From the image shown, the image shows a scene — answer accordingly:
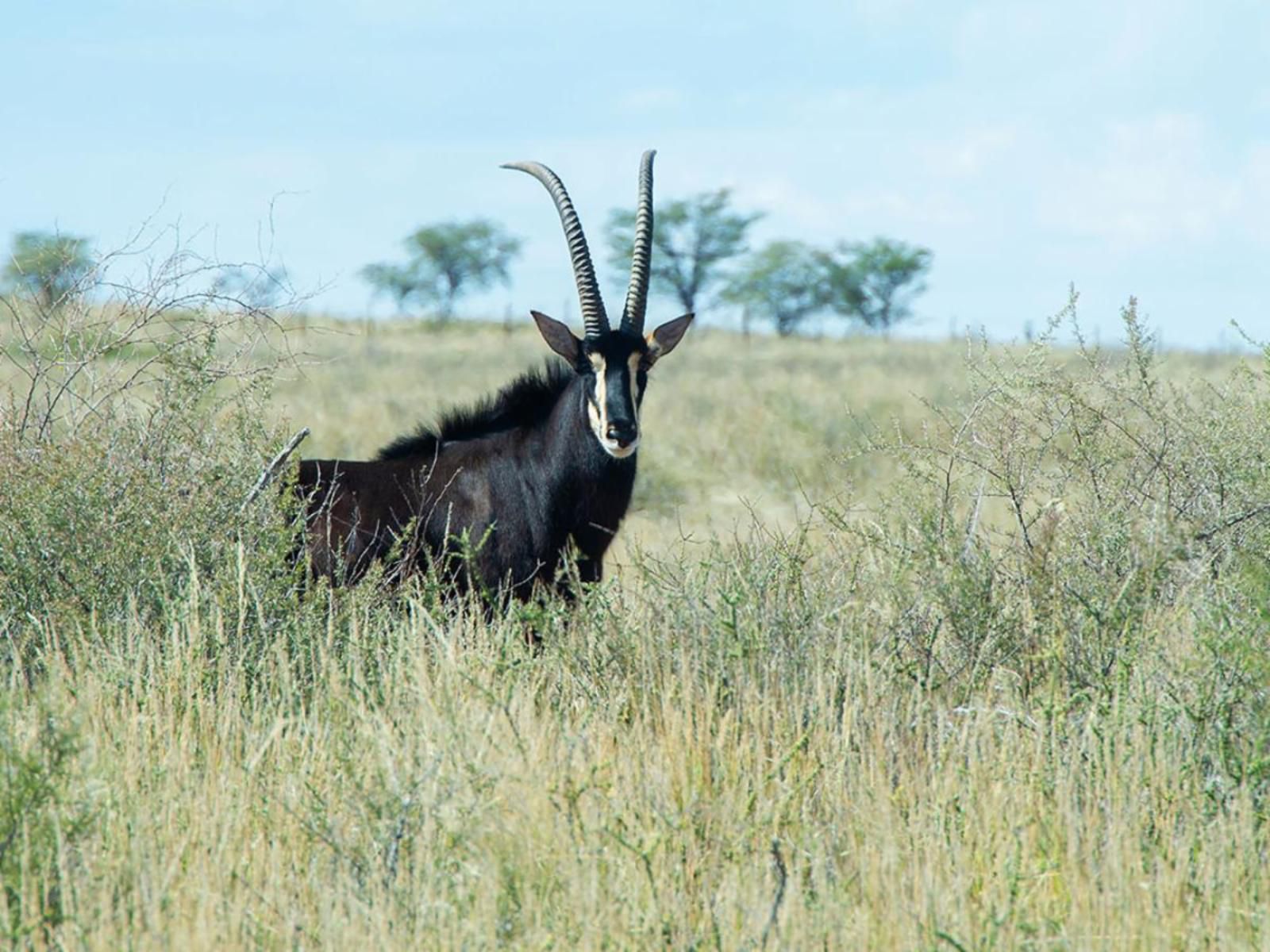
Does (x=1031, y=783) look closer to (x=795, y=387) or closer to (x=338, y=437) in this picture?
(x=338, y=437)

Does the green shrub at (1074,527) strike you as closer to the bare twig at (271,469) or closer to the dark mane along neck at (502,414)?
the dark mane along neck at (502,414)

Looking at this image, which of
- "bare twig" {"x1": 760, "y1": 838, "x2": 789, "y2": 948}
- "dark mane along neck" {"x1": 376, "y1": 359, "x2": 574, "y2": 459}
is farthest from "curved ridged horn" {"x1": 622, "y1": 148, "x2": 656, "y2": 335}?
"bare twig" {"x1": 760, "y1": 838, "x2": 789, "y2": 948}

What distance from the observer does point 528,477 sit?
25.9 ft

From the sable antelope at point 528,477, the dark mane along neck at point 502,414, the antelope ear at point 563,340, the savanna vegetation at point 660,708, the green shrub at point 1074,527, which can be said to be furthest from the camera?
the dark mane along neck at point 502,414

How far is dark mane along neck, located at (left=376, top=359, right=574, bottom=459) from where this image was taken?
821cm

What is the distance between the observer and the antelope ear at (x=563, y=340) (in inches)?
311

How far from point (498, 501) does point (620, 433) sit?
838 millimetres

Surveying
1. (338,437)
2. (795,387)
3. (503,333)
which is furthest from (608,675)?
(503,333)

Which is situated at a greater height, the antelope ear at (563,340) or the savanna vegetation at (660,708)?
the antelope ear at (563,340)

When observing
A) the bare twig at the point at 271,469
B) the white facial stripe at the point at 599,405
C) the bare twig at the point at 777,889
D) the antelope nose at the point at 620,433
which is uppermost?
the white facial stripe at the point at 599,405

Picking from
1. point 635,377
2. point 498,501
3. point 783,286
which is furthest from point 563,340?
point 783,286

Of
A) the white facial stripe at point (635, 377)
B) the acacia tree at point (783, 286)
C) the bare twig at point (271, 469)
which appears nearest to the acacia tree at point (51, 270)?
the bare twig at point (271, 469)

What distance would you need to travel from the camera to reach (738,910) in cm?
394

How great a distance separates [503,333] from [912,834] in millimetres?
49919
